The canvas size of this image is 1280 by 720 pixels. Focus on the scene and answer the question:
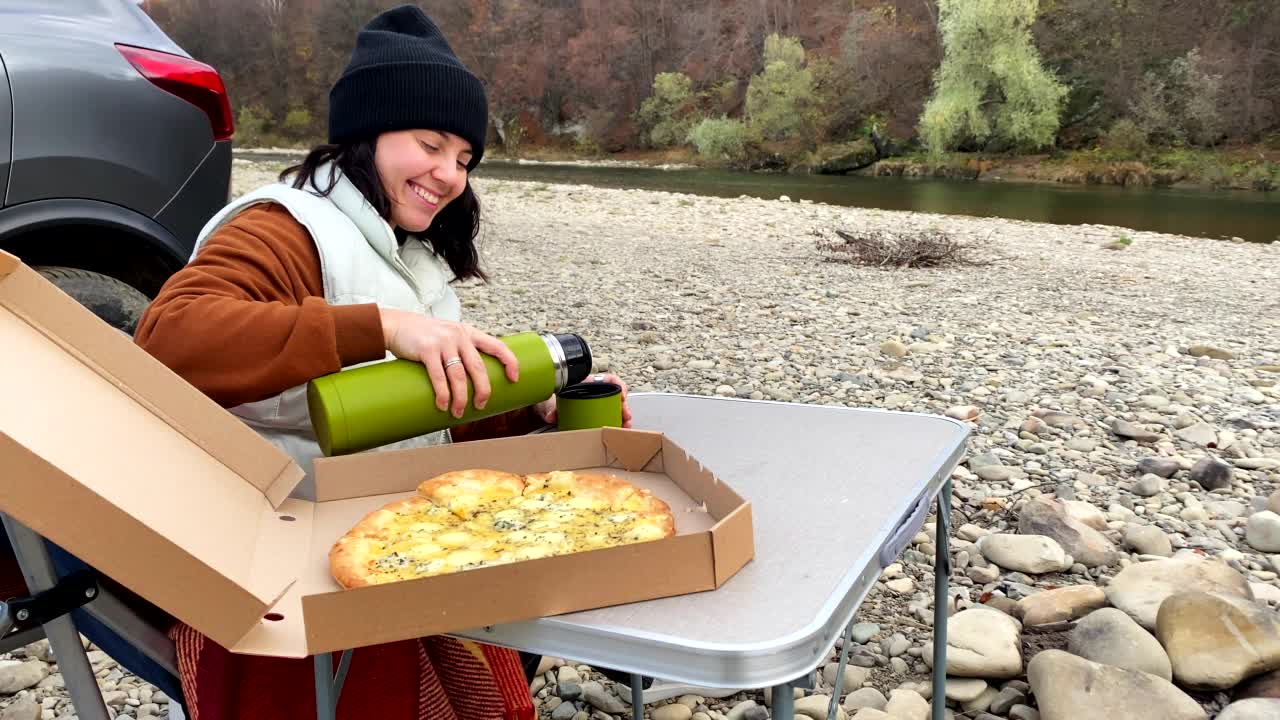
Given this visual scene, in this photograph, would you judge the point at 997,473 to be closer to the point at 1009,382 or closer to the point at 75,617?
the point at 1009,382

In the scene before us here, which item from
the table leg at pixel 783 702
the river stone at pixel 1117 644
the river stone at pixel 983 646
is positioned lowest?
the river stone at pixel 983 646

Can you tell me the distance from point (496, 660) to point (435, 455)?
0.32m

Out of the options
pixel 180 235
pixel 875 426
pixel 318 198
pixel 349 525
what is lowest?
pixel 875 426

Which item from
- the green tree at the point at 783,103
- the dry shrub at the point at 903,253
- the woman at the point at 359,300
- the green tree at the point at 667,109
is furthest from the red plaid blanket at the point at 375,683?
the green tree at the point at 667,109

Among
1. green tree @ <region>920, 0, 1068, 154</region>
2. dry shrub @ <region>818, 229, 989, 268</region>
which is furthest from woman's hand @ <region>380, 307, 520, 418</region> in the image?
green tree @ <region>920, 0, 1068, 154</region>

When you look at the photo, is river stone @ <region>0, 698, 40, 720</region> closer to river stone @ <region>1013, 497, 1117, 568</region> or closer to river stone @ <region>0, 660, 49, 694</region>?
river stone @ <region>0, 660, 49, 694</region>

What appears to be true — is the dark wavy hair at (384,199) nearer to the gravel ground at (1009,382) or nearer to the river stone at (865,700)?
the gravel ground at (1009,382)

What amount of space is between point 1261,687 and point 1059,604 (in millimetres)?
528

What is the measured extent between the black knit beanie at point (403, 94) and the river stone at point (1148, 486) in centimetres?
282

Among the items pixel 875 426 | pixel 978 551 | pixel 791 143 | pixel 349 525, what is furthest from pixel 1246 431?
pixel 791 143

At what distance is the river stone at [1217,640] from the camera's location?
6.89ft

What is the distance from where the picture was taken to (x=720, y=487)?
3.85 ft

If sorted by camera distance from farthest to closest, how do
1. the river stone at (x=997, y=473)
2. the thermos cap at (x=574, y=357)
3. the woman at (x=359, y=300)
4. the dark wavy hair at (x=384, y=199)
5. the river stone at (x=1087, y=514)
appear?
the river stone at (x=997, y=473)
the river stone at (x=1087, y=514)
the dark wavy hair at (x=384, y=199)
the thermos cap at (x=574, y=357)
the woman at (x=359, y=300)

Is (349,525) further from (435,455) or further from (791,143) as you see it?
(791,143)
